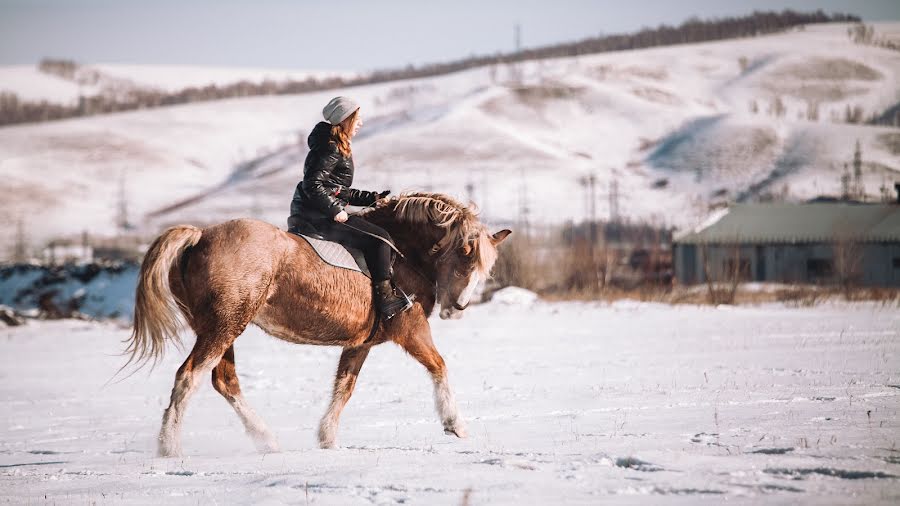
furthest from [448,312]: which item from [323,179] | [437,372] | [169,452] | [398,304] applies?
[169,452]

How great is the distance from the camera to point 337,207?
26.6 ft

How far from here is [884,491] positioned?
5.05m

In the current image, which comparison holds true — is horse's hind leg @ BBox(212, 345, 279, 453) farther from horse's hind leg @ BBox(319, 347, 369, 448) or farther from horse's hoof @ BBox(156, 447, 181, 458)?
horse's hoof @ BBox(156, 447, 181, 458)

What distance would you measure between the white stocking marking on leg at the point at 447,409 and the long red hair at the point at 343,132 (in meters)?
2.32

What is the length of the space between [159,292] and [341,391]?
1.90 m

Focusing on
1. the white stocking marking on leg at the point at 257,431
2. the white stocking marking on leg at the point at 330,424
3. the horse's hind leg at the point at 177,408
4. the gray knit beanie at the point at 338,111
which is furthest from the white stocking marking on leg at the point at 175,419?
the gray knit beanie at the point at 338,111

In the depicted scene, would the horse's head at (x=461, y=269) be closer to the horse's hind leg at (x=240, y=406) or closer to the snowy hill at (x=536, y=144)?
the horse's hind leg at (x=240, y=406)

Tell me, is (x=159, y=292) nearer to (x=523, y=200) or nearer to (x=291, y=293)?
(x=291, y=293)

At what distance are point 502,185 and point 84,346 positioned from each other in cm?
9323

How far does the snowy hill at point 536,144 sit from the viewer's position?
10956cm

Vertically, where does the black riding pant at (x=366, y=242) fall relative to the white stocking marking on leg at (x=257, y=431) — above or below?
above

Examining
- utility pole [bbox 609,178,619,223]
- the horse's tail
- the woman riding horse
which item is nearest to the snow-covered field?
the horse's tail

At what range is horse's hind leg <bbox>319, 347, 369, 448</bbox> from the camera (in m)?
8.15

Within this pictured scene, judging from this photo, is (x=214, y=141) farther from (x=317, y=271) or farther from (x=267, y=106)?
(x=317, y=271)
